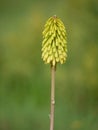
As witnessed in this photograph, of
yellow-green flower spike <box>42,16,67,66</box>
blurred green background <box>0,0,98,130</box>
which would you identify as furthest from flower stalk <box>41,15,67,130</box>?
blurred green background <box>0,0,98,130</box>

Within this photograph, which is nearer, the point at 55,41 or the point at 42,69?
the point at 55,41

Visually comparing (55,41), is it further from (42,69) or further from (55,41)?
(42,69)

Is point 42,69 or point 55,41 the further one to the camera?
point 42,69

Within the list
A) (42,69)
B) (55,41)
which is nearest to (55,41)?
(55,41)

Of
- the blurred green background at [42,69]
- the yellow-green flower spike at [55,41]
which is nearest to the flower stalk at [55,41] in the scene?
the yellow-green flower spike at [55,41]

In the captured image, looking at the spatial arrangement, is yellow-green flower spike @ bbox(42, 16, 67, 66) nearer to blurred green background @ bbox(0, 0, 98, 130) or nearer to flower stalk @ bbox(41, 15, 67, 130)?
flower stalk @ bbox(41, 15, 67, 130)

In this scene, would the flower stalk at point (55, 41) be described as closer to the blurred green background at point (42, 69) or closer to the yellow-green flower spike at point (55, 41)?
the yellow-green flower spike at point (55, 41)

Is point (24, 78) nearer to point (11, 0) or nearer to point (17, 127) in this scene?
point (17, 127)
